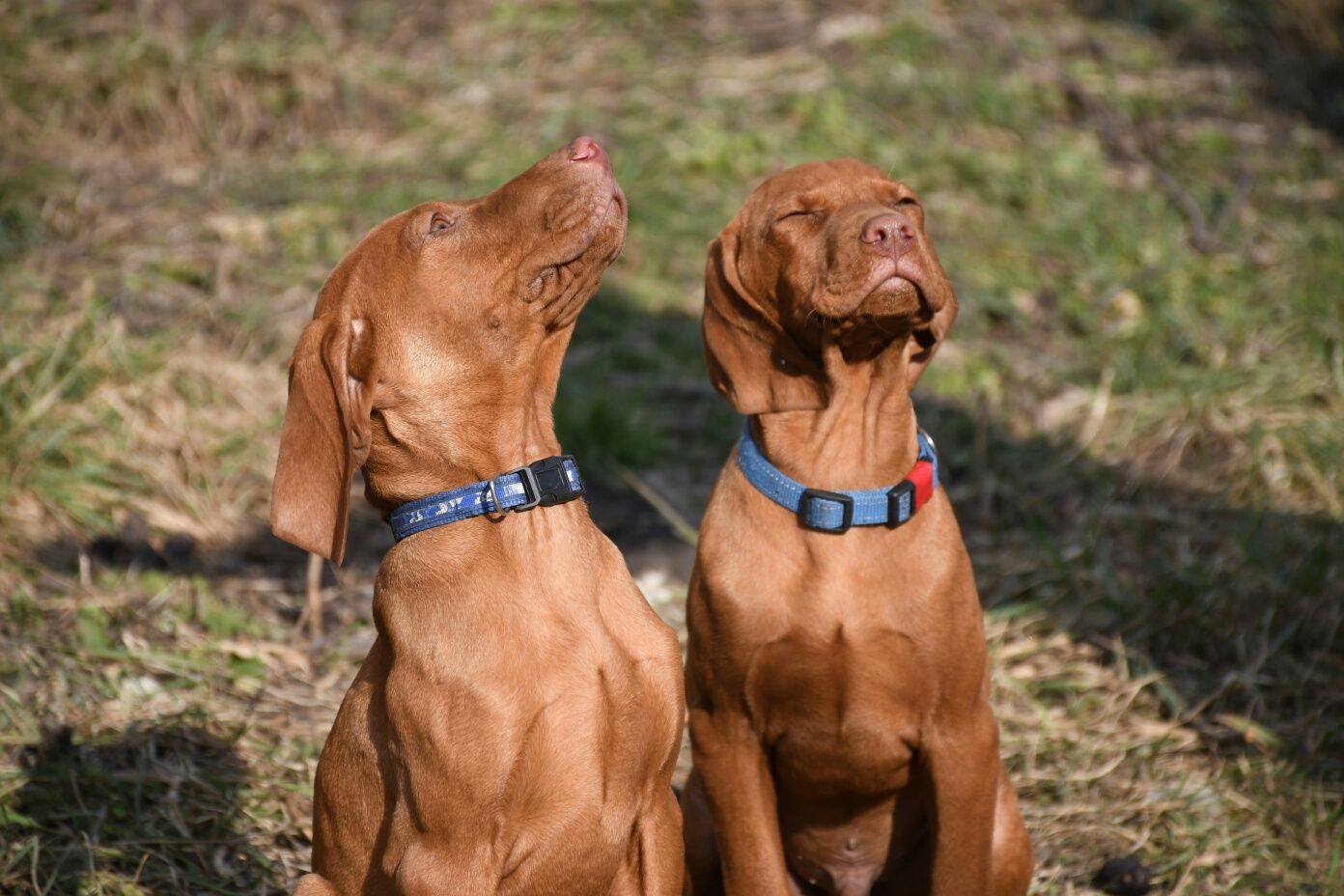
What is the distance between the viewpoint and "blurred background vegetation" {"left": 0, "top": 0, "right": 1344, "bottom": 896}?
483 centimetres

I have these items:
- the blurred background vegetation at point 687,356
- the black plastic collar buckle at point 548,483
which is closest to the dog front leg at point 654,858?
the black plastic collar buckle at point 548,483

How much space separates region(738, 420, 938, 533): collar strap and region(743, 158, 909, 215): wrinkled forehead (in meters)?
0.73

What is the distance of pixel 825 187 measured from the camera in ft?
13.3

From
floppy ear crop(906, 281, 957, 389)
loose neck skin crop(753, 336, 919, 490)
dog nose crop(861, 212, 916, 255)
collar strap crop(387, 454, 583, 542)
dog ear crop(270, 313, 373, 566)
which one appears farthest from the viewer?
floppy ear crop(906, 281, 957, 389)

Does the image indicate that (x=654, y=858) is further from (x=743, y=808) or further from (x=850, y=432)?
(x=850, y=432)

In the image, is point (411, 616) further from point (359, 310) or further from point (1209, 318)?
point (1209, 318)

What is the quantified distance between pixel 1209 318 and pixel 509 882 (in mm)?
5974

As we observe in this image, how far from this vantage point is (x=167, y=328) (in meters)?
7.21

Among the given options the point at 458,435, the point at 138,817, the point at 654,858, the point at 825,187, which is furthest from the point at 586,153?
the point at 138,817

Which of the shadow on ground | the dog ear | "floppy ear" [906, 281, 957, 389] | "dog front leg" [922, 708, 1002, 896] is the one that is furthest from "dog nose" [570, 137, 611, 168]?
the shadow on ground

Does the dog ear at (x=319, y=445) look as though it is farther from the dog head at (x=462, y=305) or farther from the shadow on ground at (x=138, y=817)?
the shadow on ground at (x=138, y=817)

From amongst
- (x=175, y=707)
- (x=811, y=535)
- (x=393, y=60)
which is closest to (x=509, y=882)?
(x=811, y=535)

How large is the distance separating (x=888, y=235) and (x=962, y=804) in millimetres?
1475

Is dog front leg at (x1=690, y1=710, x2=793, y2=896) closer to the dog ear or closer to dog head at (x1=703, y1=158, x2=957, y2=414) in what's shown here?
dog head at (x1=703, y1=158, x2=957, y2=414)
